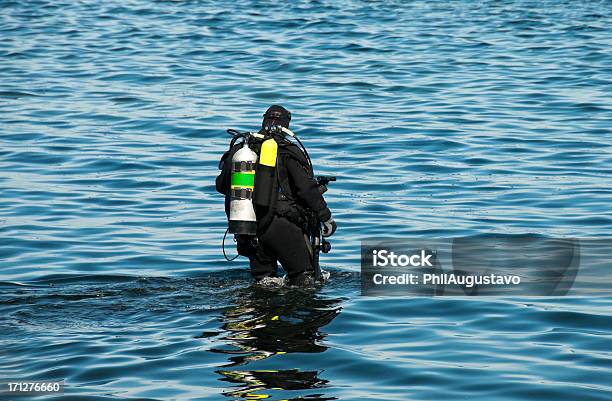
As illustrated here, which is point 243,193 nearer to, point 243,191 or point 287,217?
point 243,191

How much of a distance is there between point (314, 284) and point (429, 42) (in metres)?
19.4

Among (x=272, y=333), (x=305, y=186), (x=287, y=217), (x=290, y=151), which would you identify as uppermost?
(x=290, y=151)

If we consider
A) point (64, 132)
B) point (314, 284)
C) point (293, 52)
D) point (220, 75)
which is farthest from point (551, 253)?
point (293, 52)

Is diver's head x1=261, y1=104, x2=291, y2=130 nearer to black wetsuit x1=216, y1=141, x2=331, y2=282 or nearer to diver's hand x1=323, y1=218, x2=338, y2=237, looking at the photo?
black wetsuit x1=216, y1=141, x2=331, y2=282

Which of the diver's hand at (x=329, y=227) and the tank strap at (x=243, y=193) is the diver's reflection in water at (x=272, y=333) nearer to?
the diver's hand at (x=329, y=227)

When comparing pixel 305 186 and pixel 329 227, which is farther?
pixel 329 227

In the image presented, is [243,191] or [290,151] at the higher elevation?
[290,151]

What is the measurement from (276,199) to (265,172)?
12.0 inches

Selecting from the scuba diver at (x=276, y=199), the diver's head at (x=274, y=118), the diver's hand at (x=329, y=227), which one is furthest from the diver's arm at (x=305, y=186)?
the diver's head at (x=274, y=118)

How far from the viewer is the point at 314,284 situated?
1113 cm

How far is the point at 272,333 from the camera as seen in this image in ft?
32.0

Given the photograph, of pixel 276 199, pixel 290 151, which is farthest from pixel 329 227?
pixel 290 151

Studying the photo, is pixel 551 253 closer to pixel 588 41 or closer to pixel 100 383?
pixel 100 383

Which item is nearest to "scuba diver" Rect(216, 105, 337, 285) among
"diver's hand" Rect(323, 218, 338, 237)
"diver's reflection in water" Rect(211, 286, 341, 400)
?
"diver's hand" Rect(323, 218, 338, 237)
